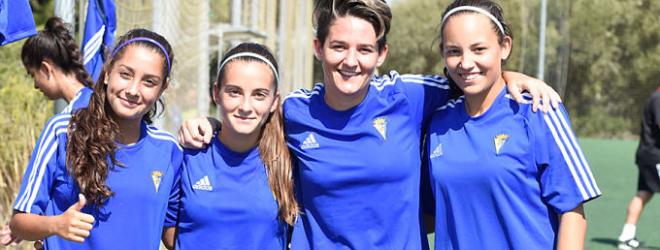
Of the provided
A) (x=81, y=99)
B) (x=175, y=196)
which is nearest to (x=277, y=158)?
(x=175, y=196)

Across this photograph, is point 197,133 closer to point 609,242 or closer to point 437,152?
point 437,152

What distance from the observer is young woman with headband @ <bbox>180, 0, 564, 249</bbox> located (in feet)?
10.9

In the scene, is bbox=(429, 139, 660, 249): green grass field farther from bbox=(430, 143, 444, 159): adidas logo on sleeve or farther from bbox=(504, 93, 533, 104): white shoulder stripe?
bbox=(504, 93, 533, 104): white shoulder stripe

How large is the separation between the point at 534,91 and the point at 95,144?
5.26ft

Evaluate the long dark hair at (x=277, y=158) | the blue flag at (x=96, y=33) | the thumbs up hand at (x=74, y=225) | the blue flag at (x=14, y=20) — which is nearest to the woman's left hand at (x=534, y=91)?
the long dark hair at (x=277, y=158)

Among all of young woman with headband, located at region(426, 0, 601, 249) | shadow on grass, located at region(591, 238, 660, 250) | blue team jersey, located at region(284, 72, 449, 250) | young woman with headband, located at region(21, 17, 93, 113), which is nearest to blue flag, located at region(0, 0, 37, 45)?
young woman with headband, located at region(21, 17, 93, 113)

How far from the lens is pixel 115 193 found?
3199mm

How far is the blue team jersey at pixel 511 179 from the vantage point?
304cm

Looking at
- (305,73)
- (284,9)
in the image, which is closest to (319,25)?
(284,9)

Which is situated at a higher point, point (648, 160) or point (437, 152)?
point (437, 152)

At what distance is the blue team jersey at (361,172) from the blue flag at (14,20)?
1.42m

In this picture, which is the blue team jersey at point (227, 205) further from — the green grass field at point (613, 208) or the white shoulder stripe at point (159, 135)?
the green grass field at point (613, 208)

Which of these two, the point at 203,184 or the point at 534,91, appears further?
the point at 203,184

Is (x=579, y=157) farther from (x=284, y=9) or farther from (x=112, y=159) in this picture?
(x=284, y=9)
